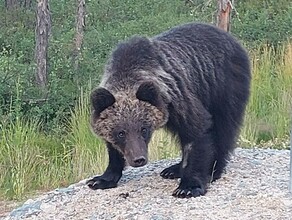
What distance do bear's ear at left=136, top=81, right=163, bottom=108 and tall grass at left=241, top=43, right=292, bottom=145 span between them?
3.89 m

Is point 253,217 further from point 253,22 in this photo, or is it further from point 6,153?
point 253,22

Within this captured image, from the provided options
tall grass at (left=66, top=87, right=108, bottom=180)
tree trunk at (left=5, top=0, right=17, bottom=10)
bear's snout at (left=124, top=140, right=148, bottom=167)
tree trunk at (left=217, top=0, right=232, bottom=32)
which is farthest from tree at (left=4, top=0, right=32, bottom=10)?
bear's snout at (left=124, top=140, right=148, bottom=167)

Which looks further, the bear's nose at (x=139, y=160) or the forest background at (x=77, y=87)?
the forest background at (x=77, y=87)

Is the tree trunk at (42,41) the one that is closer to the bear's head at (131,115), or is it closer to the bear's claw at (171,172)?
the bear's claw at (171,172)

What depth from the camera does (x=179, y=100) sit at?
5.77 metres

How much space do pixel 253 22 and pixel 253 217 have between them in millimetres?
15150

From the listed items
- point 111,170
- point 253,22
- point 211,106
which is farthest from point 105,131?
point 253,22

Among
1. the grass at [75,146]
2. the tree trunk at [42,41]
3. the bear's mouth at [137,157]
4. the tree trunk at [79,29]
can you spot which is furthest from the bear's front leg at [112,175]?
the tree trunk at [79,29]

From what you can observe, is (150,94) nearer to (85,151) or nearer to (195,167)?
(195,167)

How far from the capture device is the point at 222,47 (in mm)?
6465

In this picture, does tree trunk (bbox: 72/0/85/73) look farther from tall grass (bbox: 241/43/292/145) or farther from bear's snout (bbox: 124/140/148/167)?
bear's snout (bbox: 124/140/148/167)

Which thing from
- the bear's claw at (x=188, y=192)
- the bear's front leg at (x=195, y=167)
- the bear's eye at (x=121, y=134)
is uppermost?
the bear's eye at (x=121, y=134)

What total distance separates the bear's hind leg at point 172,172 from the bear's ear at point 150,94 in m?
0.90

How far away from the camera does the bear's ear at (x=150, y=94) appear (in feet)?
18.2
